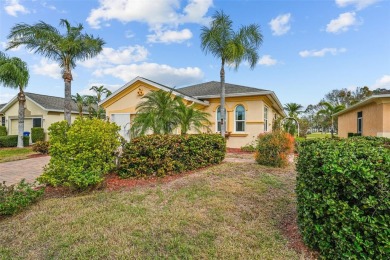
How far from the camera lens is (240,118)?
46.5ft

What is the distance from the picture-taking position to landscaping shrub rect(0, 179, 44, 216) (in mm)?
3814

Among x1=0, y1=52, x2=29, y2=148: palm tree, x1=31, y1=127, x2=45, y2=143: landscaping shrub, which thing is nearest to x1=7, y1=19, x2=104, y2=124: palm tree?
x1=0, y1=52, x2=29, y2=148: palm tree

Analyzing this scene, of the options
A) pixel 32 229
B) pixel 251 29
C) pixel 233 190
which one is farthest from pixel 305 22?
pixel 32 229

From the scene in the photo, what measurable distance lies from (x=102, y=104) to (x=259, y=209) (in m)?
14.0

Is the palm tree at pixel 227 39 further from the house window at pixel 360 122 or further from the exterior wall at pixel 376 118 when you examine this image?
the house window at pixel 360 122

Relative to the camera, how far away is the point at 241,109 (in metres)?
14.1

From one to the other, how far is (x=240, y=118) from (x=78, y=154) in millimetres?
11005

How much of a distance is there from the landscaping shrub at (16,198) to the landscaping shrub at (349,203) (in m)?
4.96

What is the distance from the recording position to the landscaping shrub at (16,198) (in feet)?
12.5

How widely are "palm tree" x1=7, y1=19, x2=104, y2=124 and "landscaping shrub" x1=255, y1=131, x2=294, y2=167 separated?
38.7 feet

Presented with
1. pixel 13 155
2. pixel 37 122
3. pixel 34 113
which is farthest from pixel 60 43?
pixel 37 122

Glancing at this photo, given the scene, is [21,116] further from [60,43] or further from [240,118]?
[240,118]

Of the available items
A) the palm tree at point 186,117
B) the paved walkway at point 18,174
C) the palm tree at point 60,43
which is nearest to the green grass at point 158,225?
the paved walkway at point 18,174

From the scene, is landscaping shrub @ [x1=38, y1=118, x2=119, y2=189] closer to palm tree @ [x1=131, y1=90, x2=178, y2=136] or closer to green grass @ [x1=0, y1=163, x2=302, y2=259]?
green grass @ [x1=0, y1=163, x2=302, y2=259]
